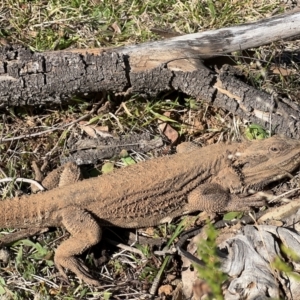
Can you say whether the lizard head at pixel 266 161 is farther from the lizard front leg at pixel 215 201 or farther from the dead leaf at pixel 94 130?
the dead leaf at pixel 94 130

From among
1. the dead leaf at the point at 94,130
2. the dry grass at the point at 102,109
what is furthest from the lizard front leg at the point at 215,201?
the dead leaf at the point at 94,130

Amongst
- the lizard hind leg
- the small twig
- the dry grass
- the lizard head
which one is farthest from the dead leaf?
the lizard head

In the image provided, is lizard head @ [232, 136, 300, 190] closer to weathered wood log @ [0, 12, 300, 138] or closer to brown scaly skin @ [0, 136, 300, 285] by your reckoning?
brown scaly skin @ [0, 136, 300, 285]

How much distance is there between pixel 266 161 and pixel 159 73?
46.5 inches

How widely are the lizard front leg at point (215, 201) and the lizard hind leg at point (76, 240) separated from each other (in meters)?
0.82

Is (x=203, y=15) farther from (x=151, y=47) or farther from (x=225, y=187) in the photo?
(x=225, y=187)

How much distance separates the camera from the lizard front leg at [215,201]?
4.56 meters

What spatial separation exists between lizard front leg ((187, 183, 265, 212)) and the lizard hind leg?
32.4 inches

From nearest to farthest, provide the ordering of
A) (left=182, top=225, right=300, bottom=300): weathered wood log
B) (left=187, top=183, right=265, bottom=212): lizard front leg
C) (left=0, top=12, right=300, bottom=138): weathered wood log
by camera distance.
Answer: (left=182, top=225, right=300, bottom=300): weathered wood log → (left=187, top=183, right=265, bottom=212): lizard front leg → (left=0, top=12, right=300, bottom=138): weathered wood log

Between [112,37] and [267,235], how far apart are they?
274cm

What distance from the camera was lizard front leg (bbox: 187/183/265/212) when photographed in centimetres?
456

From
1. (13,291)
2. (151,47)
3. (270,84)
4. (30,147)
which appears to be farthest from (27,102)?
(270,84)

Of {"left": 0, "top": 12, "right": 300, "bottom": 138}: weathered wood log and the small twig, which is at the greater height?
{"left": 0, "top": 12, "right": 300, "bottom": 138}: weathered wood log

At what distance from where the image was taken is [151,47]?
502 centimetres
